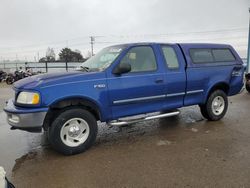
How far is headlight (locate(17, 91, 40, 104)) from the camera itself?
14.6 ft

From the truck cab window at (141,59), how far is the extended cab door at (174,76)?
0.32 meters

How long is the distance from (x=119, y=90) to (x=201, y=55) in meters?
2.67

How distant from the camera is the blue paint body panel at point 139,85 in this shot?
182 inches

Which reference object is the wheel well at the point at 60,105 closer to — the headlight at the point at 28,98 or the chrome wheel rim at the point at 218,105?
the headlight at the point at 28,98

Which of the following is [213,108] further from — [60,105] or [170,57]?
[60,105]

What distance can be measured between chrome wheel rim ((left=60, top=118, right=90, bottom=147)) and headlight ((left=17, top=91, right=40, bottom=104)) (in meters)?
0.66

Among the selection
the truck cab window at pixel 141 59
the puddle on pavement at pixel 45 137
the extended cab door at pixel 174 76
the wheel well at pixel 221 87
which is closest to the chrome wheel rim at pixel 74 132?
the puddle on pavement at pixel 45 137

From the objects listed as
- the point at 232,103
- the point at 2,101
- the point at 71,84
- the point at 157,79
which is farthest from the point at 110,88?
the point at 2,101

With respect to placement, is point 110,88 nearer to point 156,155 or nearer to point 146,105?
point 146,105

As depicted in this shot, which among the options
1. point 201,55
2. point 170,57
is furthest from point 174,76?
point 201,55

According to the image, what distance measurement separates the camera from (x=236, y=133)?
231 inches

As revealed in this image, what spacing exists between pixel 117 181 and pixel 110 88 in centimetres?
187

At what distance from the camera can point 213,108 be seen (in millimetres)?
6953

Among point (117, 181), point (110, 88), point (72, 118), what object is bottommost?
point (117, 181)
